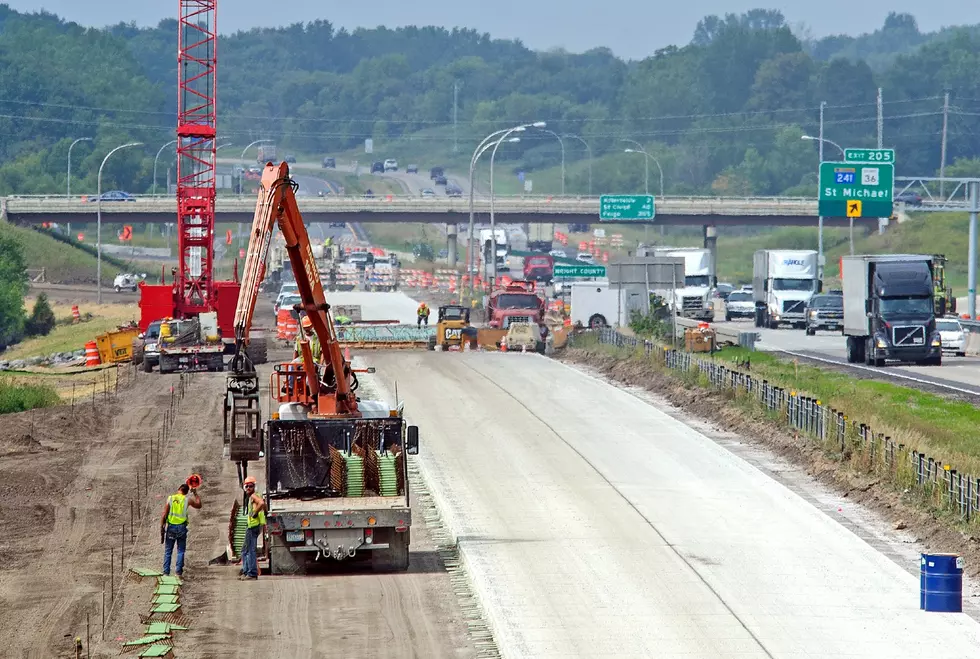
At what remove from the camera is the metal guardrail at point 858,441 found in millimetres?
26500

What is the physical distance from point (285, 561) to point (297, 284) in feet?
14.5

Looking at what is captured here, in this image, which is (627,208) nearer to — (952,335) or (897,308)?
(952,335)

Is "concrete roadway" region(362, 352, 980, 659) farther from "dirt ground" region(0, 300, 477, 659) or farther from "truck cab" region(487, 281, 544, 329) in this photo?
"truck cab" region(487, 281, 544, 329)

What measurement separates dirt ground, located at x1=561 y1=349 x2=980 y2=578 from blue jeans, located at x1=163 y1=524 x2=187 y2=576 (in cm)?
1121

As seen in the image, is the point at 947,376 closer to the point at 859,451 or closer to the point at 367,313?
the point at 859,451

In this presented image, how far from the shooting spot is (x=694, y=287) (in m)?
85.4

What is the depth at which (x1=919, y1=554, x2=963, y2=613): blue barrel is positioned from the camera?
851 inches

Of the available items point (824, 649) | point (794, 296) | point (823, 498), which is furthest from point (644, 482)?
point (794, 296)

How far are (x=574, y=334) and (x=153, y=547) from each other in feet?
133

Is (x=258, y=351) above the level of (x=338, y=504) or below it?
above

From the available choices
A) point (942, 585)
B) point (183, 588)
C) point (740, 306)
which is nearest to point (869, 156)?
point (740, 306)

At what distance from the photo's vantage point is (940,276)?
2630 inches

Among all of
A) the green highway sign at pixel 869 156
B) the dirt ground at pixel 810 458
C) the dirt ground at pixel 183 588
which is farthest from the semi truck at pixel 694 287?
the dirt ground at pixel 183 588

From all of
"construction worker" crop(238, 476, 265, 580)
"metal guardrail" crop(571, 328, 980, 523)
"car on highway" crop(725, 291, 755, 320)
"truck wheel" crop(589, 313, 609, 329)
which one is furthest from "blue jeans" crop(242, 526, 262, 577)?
"car on highway" crop(725, 291, 755, 320)
